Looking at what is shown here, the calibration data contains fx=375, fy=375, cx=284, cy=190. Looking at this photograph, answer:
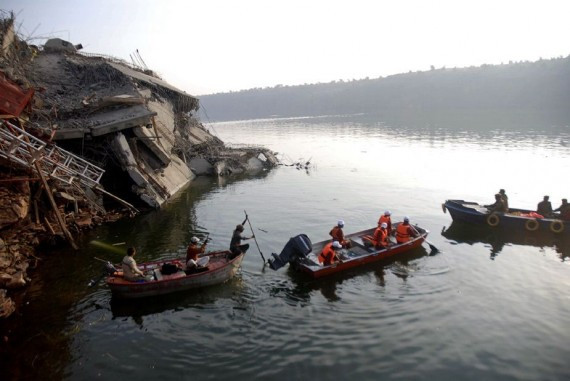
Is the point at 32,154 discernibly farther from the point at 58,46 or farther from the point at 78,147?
the point at 58,46

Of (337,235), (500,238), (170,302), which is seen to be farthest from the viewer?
(500,238)

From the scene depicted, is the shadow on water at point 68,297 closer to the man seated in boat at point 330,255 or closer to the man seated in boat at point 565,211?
the man seated in boat at point 330,255

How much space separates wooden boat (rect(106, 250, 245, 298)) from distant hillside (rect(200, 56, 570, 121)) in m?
108

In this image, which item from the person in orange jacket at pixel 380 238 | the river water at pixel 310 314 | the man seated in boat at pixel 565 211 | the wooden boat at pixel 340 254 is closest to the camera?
the river water at pixel 310 314

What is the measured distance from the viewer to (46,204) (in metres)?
19.8

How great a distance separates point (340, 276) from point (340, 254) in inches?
51.3

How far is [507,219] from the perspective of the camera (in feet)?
72.9

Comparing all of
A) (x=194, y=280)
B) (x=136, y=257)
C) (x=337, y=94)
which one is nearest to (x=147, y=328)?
(x=194, y=280)

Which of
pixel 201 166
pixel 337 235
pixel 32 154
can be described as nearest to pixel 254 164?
pixel 201 166

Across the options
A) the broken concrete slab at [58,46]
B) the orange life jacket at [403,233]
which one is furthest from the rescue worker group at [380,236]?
the broken concrete slab at [58,46]

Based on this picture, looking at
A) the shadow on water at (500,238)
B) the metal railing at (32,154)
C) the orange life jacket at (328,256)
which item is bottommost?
the shadow on water at (500,238)

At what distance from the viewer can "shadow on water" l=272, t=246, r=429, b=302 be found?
15492 mm

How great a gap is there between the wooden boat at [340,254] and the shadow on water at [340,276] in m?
0.23

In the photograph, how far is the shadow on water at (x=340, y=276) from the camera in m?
15.5
